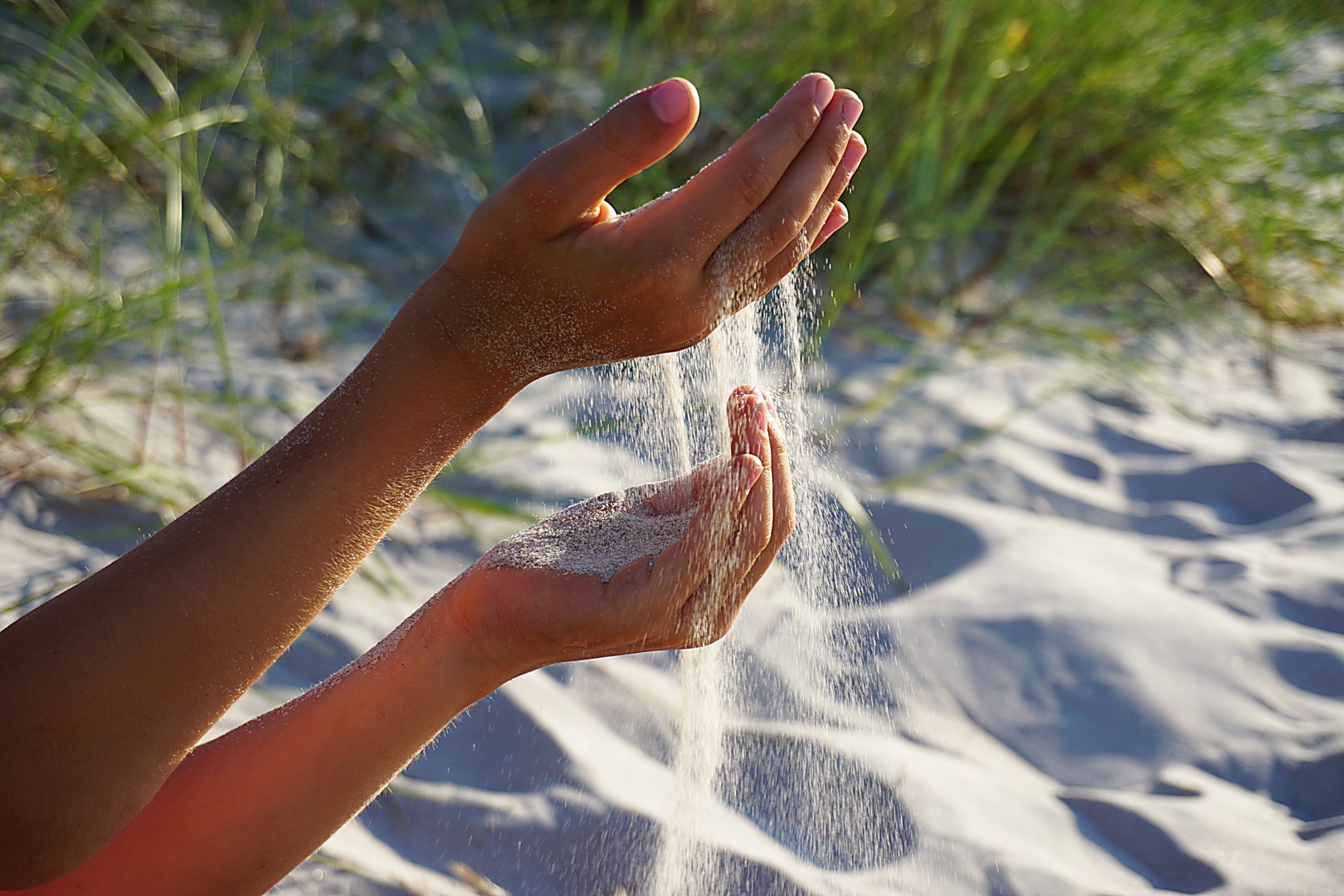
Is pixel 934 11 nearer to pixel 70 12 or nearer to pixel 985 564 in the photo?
pixel 985 564

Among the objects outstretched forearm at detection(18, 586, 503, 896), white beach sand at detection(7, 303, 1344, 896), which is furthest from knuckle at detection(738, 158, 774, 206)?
white beach sand at detection(7, 303, 1344, 896)

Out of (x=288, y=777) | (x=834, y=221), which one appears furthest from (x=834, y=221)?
(x=288, y=777)

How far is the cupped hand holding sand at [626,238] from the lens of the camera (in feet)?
2.90

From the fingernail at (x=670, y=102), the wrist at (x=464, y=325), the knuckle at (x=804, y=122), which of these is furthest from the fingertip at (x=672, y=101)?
the wrist at (x=464, y=325)

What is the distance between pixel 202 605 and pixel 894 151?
244 cm

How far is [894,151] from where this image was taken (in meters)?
2.80

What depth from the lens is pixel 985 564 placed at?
5.98 feet

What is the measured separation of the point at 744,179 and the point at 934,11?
93.8 inches

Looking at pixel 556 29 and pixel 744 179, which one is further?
pixel 556 29

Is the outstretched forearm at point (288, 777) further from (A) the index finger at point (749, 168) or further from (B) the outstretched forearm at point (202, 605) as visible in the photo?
(A) the index finger at point (749, 168)

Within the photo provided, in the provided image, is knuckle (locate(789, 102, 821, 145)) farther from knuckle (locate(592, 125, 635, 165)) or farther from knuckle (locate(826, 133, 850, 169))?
knuckle (locate(592, 125, 635, 165))

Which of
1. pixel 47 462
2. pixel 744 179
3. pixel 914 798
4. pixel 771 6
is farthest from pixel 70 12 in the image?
pixel 914 798

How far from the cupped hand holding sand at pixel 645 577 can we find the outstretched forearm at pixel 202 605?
148mm

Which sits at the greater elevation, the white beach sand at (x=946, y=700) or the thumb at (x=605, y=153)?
the thumb at (x=605, y=153)
